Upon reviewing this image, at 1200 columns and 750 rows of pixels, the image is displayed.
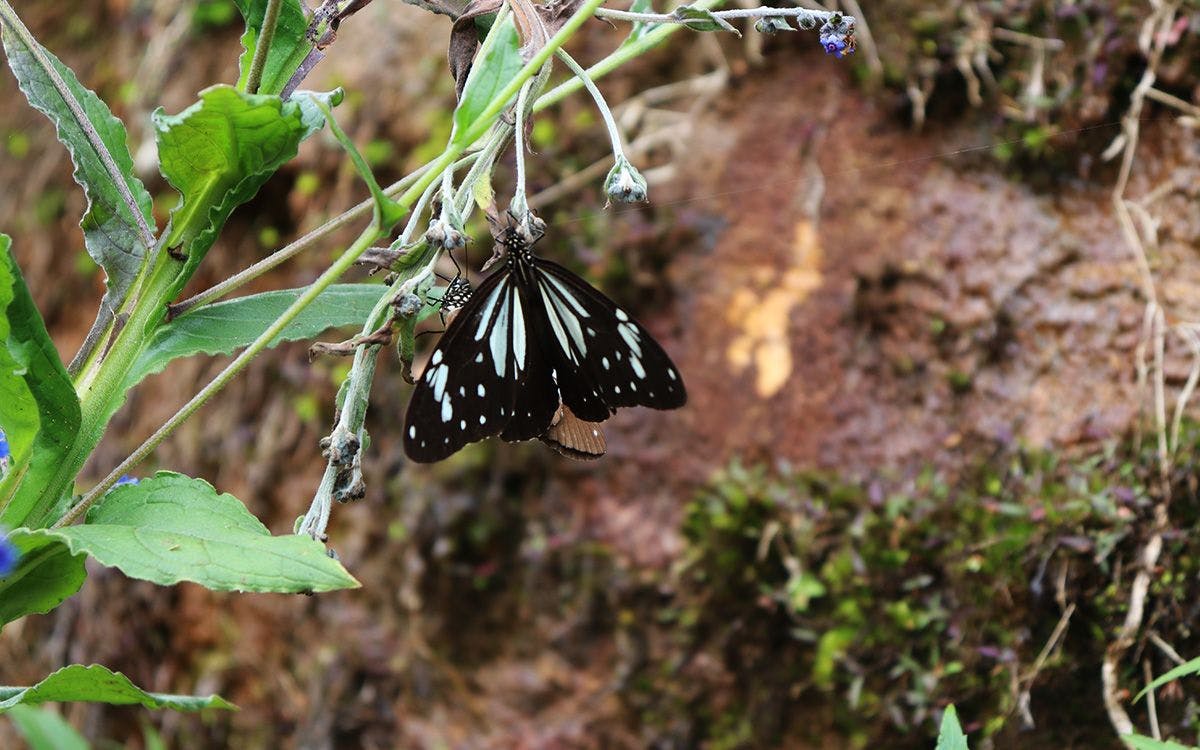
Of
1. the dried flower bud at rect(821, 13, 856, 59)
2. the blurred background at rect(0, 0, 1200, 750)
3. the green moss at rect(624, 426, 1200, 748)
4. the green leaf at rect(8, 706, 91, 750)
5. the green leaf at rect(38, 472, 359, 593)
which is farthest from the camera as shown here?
the blurred background at rect(0, 0, 1200, 750)

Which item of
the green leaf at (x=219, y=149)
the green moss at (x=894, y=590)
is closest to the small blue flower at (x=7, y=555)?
the green leaf at (x=219, y=149)

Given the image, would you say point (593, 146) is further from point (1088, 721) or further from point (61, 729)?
point (61, 729)

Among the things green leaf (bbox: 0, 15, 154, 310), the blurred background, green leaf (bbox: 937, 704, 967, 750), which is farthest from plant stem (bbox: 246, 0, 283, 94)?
the blurred background

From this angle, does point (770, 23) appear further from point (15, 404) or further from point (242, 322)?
point (15, 404)

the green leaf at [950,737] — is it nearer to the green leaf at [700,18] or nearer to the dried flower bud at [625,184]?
the dried flower bud at [625,184]

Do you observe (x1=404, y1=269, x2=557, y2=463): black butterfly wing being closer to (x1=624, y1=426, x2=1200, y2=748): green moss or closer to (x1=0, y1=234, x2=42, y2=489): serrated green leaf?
(x1=0, y1=234, x2=42, y2=489): serrated green leaf

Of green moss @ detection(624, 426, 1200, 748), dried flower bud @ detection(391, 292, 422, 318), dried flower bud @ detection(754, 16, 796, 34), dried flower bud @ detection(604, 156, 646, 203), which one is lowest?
green moss @ detection(624, 426, 1200, 748)

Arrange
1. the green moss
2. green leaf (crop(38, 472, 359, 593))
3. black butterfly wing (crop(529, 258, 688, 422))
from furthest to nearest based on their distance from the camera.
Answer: the green moss, black butterfly wing (crop(529, 258, 688, 422)), green leaf (crop(38, 472, 359, 593))
